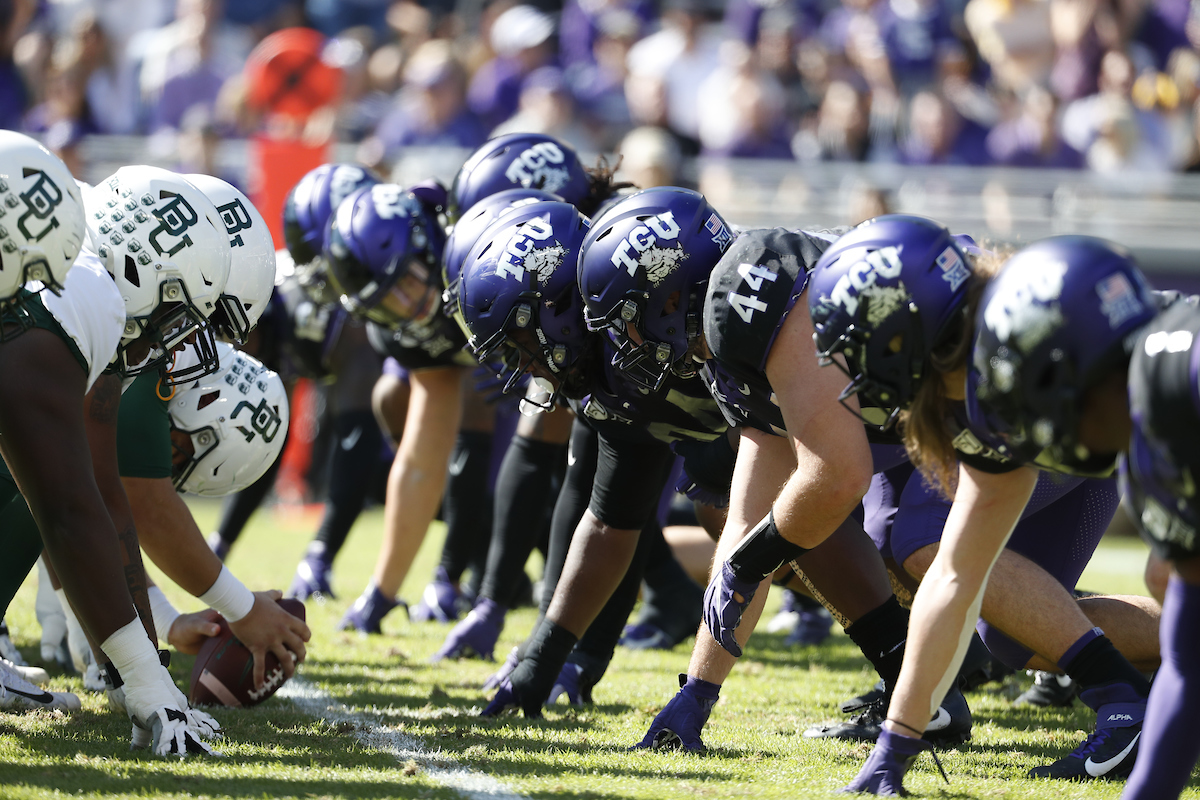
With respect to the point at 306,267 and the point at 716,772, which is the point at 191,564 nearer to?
the point at 716,772

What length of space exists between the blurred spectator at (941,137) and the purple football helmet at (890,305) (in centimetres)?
911

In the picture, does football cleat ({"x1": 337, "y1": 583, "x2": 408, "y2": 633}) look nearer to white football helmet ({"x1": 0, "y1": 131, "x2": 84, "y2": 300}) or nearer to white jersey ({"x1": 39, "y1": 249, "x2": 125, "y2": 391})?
white jersey ({"x1": 39, "y1": 249, "x2": 125, "y2": 391})

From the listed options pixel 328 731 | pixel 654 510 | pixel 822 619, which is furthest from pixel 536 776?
pixel 822 619

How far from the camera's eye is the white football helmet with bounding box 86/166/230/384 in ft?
13.0

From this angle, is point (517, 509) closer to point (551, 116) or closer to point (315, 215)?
point (315, 215)

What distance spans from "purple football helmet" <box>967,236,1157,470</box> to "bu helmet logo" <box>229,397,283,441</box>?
8.96ft

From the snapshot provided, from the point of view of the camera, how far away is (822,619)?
680 cm

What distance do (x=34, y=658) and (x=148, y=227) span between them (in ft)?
7.79

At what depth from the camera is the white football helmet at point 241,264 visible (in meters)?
4.23

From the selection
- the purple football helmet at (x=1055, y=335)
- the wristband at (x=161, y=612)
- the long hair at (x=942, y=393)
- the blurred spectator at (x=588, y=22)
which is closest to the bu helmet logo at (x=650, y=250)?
the long hair at (x=942, y=393)

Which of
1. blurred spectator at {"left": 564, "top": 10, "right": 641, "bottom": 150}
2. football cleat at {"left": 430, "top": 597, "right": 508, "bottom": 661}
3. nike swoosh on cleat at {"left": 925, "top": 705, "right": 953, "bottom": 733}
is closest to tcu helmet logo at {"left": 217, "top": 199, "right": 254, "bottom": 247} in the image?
football cleat at {"left": 430, "top": 597, "right": 508, "bottom": 661}

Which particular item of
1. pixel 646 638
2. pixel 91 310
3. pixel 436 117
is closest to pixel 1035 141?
pixel 436 117

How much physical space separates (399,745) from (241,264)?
1.62m

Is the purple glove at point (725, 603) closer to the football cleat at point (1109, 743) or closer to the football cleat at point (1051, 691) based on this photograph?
the football cleat at point (1109, 743)
